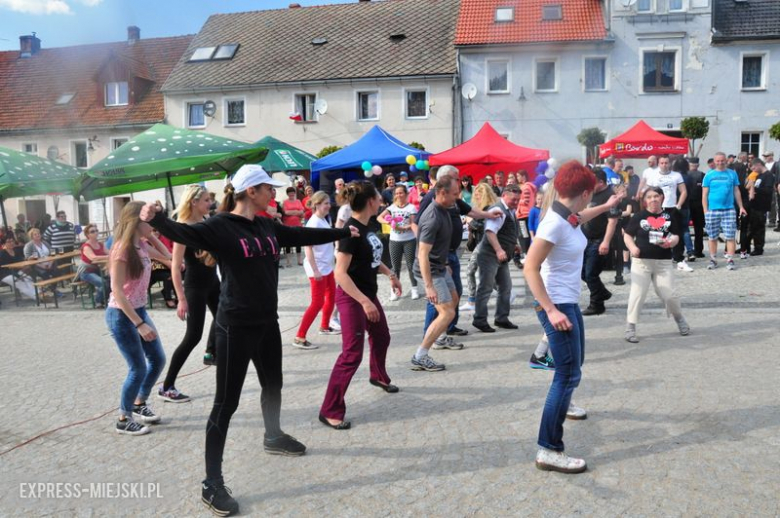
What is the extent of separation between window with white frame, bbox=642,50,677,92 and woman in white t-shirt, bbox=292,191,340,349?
2381 cm

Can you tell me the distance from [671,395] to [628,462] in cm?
143

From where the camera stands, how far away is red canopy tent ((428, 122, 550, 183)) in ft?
53.5

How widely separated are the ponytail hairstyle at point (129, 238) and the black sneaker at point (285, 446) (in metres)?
1.59

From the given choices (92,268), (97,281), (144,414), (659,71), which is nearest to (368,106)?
(659,71)

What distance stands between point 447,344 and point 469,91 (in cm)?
2259

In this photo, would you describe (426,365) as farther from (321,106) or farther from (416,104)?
(321,106)

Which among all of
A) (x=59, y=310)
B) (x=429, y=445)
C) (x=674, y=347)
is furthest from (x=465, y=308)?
(x=59, y=310)

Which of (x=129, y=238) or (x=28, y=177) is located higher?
(x=28, y=177)

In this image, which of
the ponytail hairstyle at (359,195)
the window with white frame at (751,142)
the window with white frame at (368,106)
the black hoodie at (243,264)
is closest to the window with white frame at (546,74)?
the window with white frame at (368,106)

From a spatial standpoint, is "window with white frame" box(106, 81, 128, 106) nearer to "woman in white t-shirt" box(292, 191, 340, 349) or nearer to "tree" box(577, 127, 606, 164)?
"tree" box(577, 127, 606, 164)

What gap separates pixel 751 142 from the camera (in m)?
27.5

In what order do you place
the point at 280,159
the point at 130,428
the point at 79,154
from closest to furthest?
1. the point at 130,428
2. the point at 280,159
3. the point at 79,154

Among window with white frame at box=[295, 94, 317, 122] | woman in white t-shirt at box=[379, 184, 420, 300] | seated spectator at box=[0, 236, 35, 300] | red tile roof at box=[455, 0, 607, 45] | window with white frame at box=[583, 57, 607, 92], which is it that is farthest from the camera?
window with white frame at box=[295, 94, 317, 122]

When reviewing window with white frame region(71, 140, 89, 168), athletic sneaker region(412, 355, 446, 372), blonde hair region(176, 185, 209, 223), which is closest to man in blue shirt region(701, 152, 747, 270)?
athletic sneaker region(412, 355, 446, 372)
